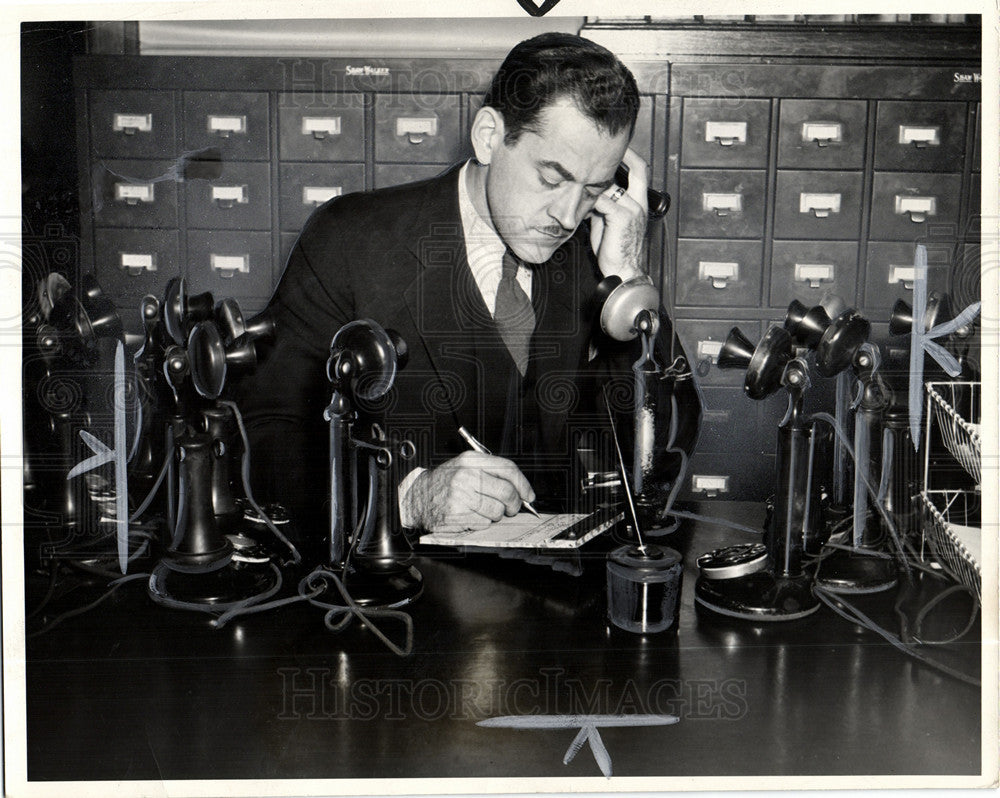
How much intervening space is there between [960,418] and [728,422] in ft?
1.12

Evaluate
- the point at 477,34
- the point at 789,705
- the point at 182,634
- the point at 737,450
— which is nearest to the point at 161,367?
the point at 182,634

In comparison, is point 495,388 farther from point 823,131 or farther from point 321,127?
point 823,131

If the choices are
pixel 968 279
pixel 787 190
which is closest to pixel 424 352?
pixel 787 190

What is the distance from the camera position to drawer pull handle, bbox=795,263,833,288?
3.99 ft

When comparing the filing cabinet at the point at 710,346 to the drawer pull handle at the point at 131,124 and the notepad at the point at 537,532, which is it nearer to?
the notepad at the point at 537,532

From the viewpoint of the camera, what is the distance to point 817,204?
3.99ft

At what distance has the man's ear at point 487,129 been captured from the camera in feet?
3.89

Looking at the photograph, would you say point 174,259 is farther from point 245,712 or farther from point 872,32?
point 872,32

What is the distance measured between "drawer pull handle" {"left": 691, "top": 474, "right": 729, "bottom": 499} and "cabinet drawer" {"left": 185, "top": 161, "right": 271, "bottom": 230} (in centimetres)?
68

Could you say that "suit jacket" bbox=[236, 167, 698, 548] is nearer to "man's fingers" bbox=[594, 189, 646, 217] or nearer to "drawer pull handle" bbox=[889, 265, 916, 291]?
"man's fingers" bbox=[594, 189, 646, 217]

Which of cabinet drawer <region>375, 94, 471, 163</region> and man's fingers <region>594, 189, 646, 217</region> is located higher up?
cabinet drawer <region>375, 94, 471, 163</region>

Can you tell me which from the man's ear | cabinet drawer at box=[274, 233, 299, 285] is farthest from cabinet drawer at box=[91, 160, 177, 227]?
the man's ear

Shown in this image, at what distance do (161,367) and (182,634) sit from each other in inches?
13.7

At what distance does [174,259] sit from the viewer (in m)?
1.21
